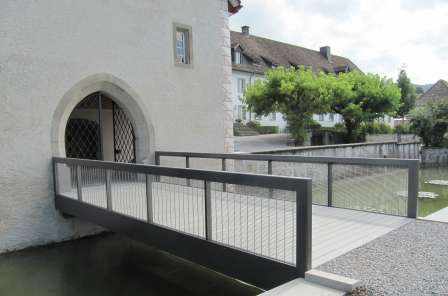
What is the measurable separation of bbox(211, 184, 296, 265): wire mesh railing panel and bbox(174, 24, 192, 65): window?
20.8 feet

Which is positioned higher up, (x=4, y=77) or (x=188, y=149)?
(x=4, y=77)

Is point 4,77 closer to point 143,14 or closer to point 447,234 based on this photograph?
point 143,14

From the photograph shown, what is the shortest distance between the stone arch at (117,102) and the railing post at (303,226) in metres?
5.99

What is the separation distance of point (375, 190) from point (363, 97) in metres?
16.4

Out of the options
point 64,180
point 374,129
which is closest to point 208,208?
point 64,180

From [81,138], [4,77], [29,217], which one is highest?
[4,77]

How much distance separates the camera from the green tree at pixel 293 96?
61.5 ft

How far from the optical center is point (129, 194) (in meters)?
5.91

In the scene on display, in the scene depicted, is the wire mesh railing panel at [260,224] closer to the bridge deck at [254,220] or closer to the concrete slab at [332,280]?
the bridge deck at [254,220]

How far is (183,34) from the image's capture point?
1036cm

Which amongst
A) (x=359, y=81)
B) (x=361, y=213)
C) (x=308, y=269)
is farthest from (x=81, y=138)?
(x=359, y=81)

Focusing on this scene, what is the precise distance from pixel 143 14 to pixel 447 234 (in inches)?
309

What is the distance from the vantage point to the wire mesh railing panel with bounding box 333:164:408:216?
585 centimetres

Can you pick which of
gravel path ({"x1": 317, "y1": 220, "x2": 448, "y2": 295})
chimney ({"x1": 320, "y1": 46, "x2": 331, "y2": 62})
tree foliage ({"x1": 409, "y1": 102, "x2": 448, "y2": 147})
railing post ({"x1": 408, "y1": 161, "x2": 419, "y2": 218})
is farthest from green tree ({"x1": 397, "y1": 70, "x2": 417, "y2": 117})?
gravel path ({"x1": 317, "y1": 220, "x2": 448, "y2": 295})
